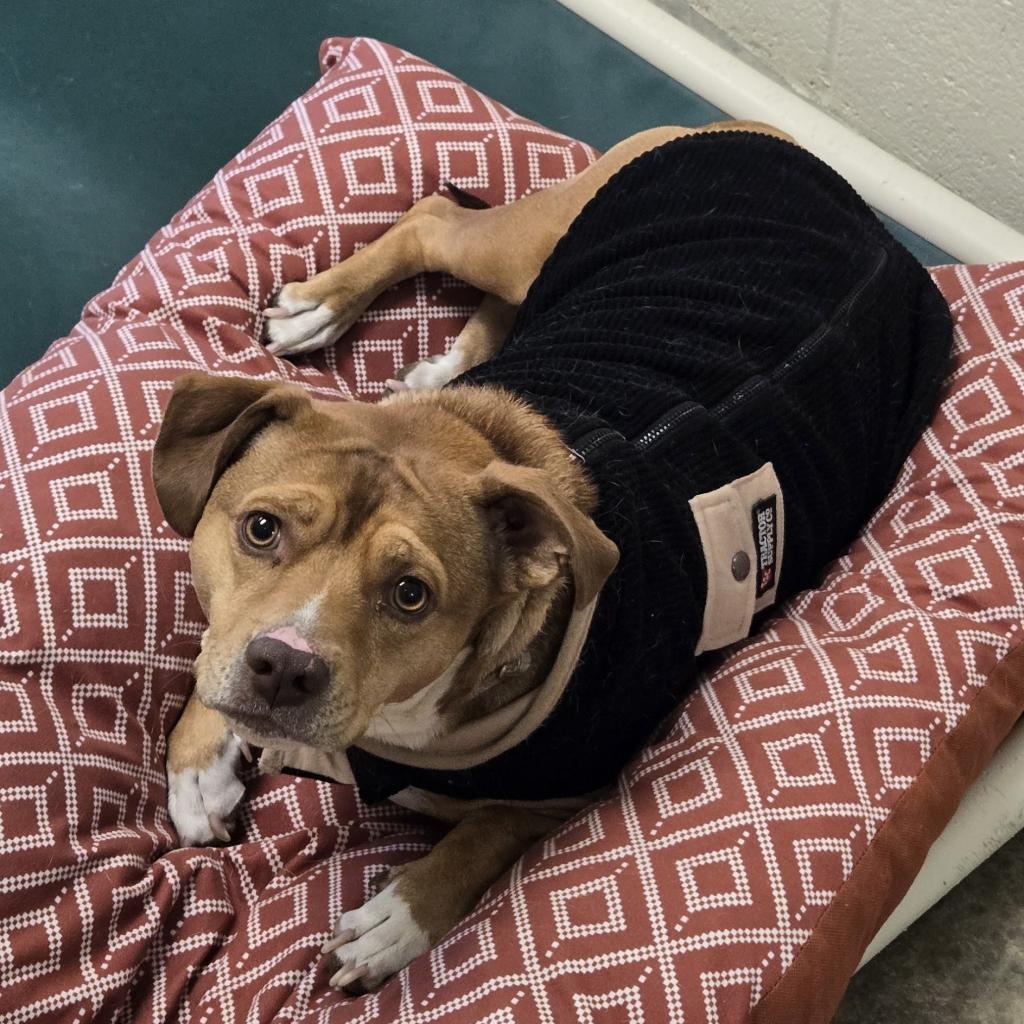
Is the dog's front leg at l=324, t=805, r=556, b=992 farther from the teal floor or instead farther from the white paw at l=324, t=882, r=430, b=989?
the teal floor

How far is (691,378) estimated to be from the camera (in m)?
2.23

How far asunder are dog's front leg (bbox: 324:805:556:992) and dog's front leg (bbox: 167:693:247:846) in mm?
363

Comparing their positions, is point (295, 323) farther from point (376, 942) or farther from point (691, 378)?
point (376, 942)

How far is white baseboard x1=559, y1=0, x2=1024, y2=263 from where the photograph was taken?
3180mm

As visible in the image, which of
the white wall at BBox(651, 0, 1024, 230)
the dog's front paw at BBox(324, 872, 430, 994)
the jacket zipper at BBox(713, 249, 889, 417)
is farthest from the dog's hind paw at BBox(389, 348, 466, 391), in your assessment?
the white wall at BBox(651, 0, 1024, 230)

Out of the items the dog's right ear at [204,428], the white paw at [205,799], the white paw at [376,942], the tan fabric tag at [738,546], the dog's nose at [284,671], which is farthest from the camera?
the white paw at [205,799]

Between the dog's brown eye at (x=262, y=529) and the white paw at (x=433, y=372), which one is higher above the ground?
the dog's brown eye at (x=262, y=529)

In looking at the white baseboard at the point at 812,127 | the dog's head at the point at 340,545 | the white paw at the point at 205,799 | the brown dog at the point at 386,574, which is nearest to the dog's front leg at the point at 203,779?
the white paw at the point at 205,799

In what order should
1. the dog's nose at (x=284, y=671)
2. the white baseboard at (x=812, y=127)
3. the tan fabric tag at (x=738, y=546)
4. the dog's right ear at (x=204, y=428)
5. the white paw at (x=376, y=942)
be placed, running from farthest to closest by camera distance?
1. the white baseboard at (x=812, y=127)
2. the tan fabric tag at (x=738, y=546)
3. the white paw at (x=376, y=942)
4. the dog's right ear at (x=204, y=428)
5. the dog's nose at (x=284, y=671)

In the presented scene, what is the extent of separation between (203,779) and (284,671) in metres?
0.79

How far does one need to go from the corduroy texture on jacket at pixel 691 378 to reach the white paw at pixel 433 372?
0.26 meters

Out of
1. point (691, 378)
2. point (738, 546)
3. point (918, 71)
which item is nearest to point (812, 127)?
point (918, 71)

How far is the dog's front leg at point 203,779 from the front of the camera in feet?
7.56

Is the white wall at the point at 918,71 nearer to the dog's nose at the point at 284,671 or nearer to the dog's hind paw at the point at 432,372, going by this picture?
the dog's hind paw at the point at 432,372
